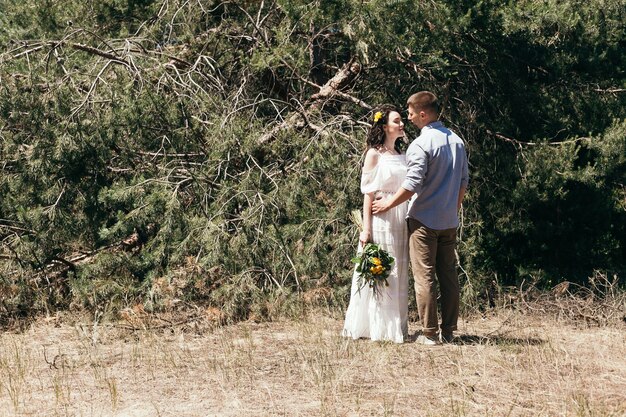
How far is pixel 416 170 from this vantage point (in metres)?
6.34

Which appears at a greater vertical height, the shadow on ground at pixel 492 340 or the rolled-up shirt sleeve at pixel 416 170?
the rolled-up shirt sleeve at pixel 416 170

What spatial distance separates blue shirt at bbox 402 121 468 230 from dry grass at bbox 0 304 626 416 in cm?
92

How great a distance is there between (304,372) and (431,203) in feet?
4.94

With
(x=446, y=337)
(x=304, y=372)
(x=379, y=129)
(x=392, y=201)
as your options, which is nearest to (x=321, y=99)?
(x=379, y=129)

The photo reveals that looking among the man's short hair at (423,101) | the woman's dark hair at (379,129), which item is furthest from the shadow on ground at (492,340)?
the man's short hair at (423,101)

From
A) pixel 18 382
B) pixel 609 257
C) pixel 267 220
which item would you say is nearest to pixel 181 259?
pixel 267 220

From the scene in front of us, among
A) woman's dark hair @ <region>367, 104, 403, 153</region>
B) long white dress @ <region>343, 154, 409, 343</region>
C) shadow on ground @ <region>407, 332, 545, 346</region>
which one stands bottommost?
shadow on ground @ <region>407, 332, 545, 346</region>

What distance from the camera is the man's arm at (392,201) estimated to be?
6.37 meters

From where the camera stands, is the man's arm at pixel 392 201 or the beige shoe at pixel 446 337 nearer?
the man's arm at pixel 392 201

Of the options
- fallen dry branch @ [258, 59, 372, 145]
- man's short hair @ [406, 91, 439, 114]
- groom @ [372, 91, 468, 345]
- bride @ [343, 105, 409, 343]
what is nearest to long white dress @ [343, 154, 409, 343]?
bride @ [343, 105, 409, 343]

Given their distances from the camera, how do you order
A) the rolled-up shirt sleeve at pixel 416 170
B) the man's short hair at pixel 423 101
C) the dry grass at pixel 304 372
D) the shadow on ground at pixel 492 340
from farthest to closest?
the shadow on ground at pixel 492 340
the man's short hair at pixel 423 101
the rolled-up shirt sleeve at pixel 416 170
the dry grass at pixel 304 372

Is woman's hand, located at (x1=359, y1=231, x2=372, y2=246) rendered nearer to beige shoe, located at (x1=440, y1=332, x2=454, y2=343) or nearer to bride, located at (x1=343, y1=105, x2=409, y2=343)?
bride, located at (x1=343, y1=105, x2=409, y2=343)

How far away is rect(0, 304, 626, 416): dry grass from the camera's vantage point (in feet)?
16.8

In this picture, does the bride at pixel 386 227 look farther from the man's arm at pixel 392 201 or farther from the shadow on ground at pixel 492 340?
the shadow on ground at pixel 492 340
